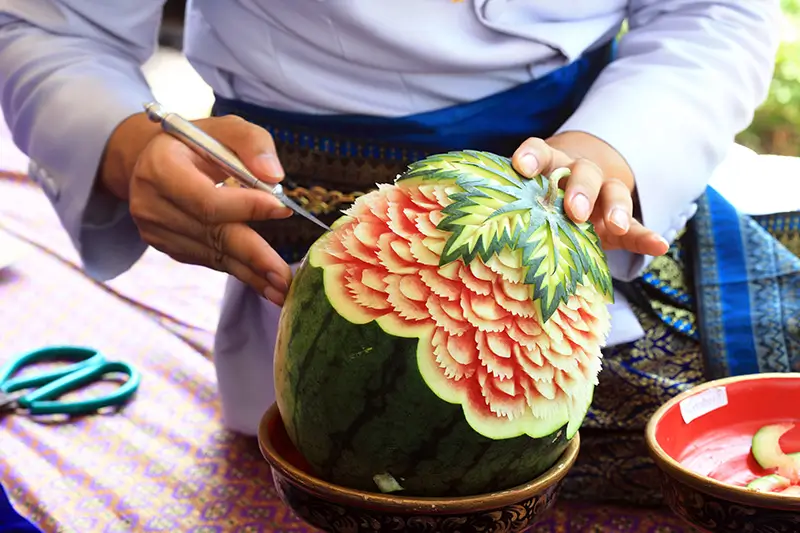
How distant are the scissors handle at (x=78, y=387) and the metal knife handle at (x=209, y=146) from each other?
691 millimetres

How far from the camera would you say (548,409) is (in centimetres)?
72

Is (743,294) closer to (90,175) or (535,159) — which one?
(535,159)

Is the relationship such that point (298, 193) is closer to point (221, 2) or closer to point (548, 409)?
point (221, 2)

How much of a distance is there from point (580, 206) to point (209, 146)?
39 cm

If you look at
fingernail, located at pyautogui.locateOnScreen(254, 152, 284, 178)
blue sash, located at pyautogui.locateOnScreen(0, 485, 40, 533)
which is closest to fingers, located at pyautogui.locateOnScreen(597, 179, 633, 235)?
fingernail, located at pyautogui.locateOnScreen(254, 152, 284, 178)

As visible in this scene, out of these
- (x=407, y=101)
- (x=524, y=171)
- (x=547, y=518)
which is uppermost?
(x=524, y=171)

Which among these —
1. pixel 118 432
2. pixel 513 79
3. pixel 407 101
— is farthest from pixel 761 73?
pixel 118 432

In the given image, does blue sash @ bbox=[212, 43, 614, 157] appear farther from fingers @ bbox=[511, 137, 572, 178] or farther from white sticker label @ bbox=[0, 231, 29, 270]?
white sticker label @ bbox=[0, 231, 29, 270]

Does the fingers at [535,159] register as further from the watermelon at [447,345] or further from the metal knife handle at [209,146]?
the metal knife handle at [209,146]

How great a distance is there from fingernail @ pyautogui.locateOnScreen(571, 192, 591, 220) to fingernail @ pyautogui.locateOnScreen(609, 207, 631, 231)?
0.08 m

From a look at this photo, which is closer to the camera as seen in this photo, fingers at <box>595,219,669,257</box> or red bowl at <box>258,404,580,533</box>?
red bowl at <box>258,404,580,533</box>

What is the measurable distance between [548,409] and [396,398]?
120 mm

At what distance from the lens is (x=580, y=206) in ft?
2.57

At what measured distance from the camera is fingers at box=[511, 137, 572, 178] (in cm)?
80
